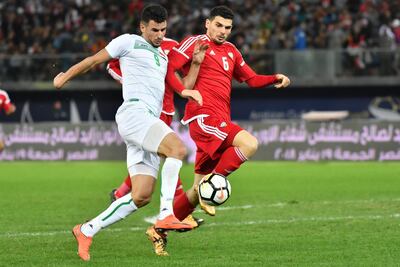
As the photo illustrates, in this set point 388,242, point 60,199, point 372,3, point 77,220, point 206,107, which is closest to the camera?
point 388,242

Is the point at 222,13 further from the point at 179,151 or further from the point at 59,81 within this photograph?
the point at 59,81

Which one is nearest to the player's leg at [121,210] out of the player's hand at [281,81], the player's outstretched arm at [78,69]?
the player's outstretched arm at [78,69]

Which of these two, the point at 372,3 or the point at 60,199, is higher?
the point at 372,3

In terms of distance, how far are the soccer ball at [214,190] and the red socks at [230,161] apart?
981 mm

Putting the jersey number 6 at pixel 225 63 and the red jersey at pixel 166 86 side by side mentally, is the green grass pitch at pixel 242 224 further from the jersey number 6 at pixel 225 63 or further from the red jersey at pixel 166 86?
the jersey number 6 at pixel 225 63

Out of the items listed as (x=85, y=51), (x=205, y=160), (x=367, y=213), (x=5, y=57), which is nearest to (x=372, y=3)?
(x=85, y=51)

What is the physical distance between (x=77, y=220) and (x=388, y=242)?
4319 mm

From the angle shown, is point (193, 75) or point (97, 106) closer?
point (193, 75)

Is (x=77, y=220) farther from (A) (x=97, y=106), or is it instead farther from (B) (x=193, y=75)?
(A) (x=97, y=106)

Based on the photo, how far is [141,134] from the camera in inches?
340

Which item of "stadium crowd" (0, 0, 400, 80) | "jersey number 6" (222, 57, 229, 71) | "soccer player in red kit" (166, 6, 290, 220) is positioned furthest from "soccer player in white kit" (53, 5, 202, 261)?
"stadium crowd" (0, 0, 400, 80)

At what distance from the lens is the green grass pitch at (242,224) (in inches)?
342

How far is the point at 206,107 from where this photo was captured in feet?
35.4

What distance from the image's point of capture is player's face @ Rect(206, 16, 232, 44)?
1069 centimetres
